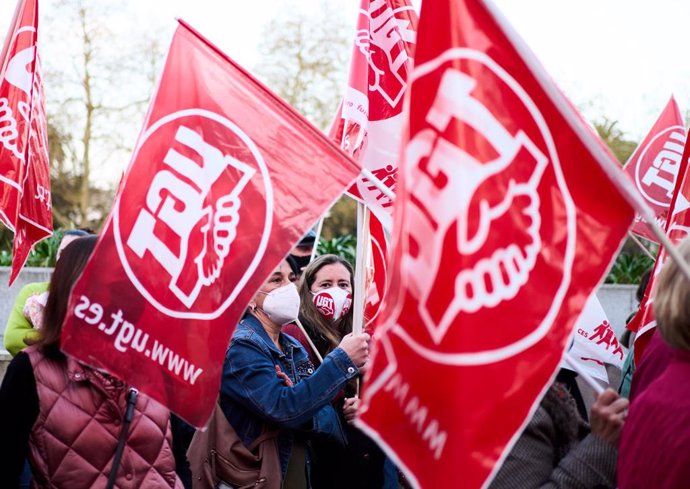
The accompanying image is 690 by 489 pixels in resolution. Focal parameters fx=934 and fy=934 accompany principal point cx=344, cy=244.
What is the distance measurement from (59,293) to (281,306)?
3.92ft

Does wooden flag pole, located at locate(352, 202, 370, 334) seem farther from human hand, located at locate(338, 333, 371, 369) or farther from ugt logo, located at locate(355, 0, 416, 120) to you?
ugt logo, located at locate(355, 0, 416, 120)

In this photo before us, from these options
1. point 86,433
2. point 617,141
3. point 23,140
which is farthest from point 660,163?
point 617,141

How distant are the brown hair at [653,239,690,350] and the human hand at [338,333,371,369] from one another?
170 cm

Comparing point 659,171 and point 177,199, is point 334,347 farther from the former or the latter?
point 659,171

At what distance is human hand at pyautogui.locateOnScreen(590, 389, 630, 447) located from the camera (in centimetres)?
258

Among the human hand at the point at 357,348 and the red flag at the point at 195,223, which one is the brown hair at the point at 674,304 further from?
the human hand at the point at 357,348

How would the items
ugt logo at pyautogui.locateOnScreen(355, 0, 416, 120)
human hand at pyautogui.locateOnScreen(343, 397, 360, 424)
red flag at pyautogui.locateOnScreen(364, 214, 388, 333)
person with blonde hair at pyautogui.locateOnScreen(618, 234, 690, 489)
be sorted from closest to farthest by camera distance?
1. person with blonde hair at pyautogui.locateOnScreen(618, 234, 690, 489)
2. human hand at pyautogui.locateOnScreen(343, 397, 360, 424)
3. ugt logo at pyautogui.locateOnScreen(355, 0, 416, 120)
4. red flag at pyautogui.locateOnScreen(364, 214, 388, 333)

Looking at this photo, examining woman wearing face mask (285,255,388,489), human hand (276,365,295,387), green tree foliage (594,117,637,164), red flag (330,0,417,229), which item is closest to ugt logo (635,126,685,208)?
woman wearing face mask (285,255,388,489)

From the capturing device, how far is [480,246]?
2.41 metres

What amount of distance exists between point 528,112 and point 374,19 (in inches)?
95.8

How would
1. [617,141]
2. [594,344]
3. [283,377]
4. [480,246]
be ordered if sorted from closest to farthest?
1. [480,246]
2. [283,377]
3. [594,344]
4. [617,141]

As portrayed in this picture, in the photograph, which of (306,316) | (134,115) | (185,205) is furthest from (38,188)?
(134,115)

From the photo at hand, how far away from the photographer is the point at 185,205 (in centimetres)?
305

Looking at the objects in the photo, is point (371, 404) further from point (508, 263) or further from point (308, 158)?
point (308, 158)
